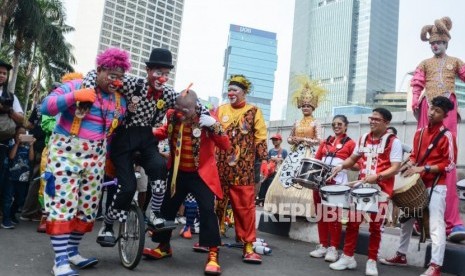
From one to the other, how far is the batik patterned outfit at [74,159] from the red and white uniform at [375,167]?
2739 mm

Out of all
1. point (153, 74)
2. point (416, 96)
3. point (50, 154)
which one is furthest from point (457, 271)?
point (50, 154)

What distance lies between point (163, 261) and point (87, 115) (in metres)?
1.74

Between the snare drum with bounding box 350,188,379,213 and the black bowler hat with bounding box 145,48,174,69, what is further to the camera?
the snare drum with bounding box 350,188,379,213

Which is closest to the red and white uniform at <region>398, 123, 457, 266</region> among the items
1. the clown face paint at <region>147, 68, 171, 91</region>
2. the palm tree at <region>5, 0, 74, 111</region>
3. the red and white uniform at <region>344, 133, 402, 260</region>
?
the red and white uniform at <region>344, 133, 402, 260</region>

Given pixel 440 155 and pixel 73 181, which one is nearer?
pixel 73 181

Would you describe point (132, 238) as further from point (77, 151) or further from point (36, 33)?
point (36, 33)

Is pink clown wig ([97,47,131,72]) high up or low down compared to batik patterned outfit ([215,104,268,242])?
up

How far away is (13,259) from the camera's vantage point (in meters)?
3.89

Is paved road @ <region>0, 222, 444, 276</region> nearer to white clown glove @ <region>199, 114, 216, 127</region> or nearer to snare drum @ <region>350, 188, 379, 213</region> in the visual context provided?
snare drum @ <region>350, 188, 379, 213</region>

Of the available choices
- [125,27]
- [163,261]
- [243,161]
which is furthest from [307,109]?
[125,27]

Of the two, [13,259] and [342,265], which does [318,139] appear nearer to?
[342,265]

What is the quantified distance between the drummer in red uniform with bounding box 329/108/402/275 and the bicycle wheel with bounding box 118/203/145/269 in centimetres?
218

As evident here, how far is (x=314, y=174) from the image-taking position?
4.92 m

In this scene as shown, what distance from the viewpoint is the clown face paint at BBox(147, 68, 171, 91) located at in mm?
4098
